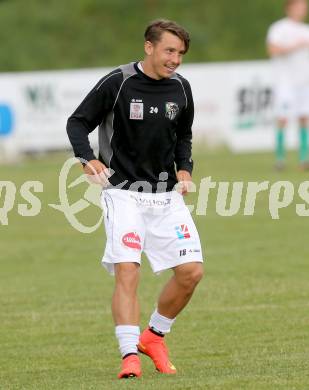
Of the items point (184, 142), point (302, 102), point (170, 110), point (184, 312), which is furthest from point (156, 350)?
point (302, 102)

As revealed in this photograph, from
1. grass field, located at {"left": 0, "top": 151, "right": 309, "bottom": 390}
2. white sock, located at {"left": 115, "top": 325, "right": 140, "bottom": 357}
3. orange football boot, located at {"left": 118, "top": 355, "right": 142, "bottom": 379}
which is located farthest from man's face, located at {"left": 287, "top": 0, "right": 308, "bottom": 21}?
orange football boot, located at {"left": 118, "top": 355, "right": 142, "bottom": 379}

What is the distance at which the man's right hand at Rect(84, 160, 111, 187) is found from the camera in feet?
22.6

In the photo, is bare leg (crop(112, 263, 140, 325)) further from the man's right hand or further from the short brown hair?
the short brown hair

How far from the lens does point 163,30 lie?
694 centimetres

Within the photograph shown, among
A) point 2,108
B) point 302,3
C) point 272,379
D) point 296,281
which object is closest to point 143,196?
point 272,379

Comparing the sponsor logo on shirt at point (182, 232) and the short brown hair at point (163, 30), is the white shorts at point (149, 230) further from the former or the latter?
the short brown hair at point (163, 30)

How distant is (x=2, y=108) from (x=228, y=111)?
4.64 m

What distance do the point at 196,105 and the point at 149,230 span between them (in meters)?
17.8

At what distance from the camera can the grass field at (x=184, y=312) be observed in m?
6.87

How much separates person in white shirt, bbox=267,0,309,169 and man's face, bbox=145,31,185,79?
38.8ft

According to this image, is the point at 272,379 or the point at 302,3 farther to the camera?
the point at 302,3

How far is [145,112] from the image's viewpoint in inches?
276

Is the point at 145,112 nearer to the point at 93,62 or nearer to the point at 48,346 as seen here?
the point at 48,346

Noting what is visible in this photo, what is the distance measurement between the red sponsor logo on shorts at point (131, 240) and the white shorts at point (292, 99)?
12.5m
